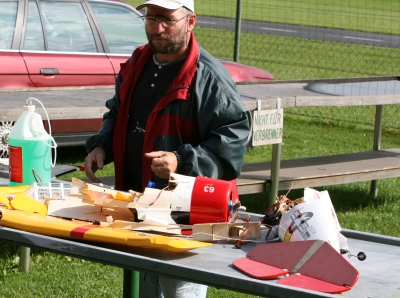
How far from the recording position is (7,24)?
7527mm

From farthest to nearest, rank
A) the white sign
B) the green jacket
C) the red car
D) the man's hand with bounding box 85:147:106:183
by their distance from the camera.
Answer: the red car → the white sign → the man's hand with bounding box 85:147:106:183 → the green jacket

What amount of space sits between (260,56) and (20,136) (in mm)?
15761

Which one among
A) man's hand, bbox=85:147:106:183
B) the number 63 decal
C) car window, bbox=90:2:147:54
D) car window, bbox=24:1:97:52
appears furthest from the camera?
car window, bbox=90:2:147:54

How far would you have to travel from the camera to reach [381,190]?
811cm

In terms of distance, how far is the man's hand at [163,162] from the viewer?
3.01 m

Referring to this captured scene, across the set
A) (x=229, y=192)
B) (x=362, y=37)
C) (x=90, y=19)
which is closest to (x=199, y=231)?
(x=229, y=192)

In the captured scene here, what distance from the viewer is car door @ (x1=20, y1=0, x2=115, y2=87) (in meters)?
7.53

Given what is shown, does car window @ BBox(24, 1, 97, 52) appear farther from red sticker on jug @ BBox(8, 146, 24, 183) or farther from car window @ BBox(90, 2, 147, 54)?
red sticker on jug @ BBox(8, 146, 24, 183)

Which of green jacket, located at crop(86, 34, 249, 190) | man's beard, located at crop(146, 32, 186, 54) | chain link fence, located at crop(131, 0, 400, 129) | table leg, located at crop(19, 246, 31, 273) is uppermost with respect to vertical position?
man's beard, located at crop(146, 32, 186, 54)

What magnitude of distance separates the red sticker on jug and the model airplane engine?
0.84 metres

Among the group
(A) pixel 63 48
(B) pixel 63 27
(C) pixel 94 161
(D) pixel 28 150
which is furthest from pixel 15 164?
(B) pixel 63 27

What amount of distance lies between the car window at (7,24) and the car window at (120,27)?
945 millimetres

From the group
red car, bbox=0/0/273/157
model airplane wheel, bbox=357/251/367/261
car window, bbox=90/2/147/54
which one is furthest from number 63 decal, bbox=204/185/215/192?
car window, bbox=90/2/147/54

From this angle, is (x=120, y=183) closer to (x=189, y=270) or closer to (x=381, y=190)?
(x=189, y=270)
